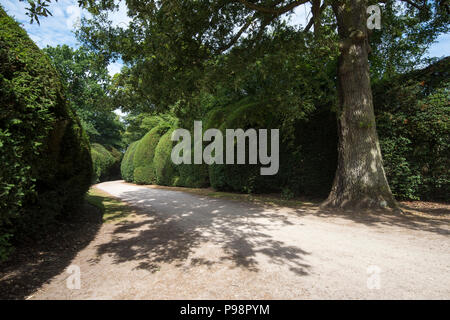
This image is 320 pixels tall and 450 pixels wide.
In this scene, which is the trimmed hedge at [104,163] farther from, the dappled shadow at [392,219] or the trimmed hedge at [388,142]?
the dappled shadow at [392,219]

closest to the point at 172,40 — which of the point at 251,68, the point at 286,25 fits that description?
the point at 251,68

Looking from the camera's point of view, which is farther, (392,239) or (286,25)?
(286,25)

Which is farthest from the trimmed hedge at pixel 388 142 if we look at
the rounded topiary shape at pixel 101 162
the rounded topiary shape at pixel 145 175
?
the rounded topiary shape at pixel 101 162

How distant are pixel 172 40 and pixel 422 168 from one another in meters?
8.42

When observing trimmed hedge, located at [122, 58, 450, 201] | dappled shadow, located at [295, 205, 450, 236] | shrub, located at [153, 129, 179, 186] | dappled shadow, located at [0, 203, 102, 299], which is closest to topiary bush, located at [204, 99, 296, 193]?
trimmed hedge, located at [122, 58, 450, 201]

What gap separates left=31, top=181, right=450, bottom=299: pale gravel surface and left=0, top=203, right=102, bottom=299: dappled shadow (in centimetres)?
19

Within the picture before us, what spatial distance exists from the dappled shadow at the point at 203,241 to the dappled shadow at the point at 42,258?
1.76ft

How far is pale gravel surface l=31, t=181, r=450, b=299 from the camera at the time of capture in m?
2.38

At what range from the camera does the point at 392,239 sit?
3906 millimetres

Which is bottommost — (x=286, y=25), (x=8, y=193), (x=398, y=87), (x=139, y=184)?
(x=139, y=184)

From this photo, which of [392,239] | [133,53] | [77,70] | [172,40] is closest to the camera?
[392,239]

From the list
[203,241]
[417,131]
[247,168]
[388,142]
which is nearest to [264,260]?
[203,241]

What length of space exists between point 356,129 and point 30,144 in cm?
754

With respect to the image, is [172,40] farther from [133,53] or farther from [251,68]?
[251,68]
